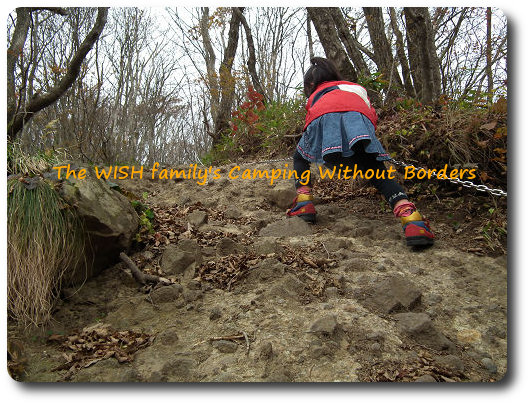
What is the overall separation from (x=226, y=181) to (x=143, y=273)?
6.10 ft

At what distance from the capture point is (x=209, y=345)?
1.67 metres

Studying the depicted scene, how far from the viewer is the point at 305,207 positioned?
2.99 m

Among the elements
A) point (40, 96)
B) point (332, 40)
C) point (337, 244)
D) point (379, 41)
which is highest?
point (379, 41)

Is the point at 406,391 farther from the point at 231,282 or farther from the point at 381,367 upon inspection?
the point at 231,282

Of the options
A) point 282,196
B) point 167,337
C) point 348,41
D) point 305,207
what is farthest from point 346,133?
point 348,41

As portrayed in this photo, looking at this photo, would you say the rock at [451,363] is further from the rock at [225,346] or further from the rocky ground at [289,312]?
the rock at [225,346]

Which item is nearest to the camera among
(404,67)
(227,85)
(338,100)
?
(338,100)

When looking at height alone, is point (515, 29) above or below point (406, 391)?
above

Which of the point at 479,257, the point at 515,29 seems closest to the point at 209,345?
the point at 479,257

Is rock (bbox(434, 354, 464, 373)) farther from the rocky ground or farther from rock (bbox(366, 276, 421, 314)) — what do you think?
rock (bbox(366, 276, 421, 314))

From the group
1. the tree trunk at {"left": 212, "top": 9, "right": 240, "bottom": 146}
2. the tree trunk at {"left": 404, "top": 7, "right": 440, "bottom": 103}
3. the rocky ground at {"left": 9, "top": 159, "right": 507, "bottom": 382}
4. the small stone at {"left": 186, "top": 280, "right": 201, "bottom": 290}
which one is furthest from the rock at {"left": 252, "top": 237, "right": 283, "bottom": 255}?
the tree trunk at {"left": 212, "top": 9, "right": 240, "bottom": 146}

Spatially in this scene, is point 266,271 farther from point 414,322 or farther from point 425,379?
point 425,379

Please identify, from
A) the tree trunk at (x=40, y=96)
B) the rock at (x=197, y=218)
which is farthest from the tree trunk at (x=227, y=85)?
the rock at (x=197, y=218)

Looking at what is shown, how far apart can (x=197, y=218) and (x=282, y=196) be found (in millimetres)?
865
